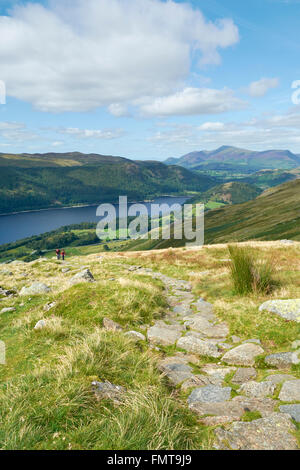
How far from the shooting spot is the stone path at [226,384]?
3854 millimetres

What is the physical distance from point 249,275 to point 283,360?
542 cm

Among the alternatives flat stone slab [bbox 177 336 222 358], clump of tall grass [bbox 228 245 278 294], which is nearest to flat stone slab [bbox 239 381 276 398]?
flat stone slab [bbox 177 336 222 358]

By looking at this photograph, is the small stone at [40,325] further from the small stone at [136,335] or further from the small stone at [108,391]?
the small stone at [108,391]

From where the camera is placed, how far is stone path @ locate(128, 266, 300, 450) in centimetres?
385

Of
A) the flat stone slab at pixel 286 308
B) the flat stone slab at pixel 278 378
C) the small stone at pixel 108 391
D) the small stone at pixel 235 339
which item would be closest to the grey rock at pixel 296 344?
the flat stone slab at pixel 286 308

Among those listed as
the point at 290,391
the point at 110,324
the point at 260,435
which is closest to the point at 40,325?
the point at 110,324

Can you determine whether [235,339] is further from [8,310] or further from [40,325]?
[8,310]

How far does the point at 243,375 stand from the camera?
611cm

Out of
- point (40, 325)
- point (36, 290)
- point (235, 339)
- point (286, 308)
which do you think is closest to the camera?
point (235, 339)

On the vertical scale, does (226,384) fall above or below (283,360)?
below

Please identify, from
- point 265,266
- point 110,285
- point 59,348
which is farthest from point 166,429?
point 265,266
